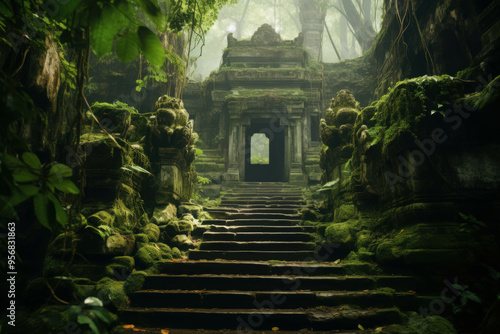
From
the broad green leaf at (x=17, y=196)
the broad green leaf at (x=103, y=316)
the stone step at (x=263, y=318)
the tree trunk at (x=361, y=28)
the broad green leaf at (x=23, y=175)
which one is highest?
the tree trunk at (x=361, y=28)

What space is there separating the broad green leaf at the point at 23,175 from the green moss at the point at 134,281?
304 cm

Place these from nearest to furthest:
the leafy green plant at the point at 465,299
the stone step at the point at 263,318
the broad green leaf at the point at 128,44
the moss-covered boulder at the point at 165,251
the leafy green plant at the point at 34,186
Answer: the leafy green plant at the point at 34,186 < the broad green leaf at the point at 128,44 < the leafy green plant at the point at 465,299 < the stone step at the point at 263,318 < the moss-covered boulder at the point at 165,251

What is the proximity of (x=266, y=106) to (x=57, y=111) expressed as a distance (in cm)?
923

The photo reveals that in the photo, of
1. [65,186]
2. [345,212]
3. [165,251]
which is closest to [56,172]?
[65,186]

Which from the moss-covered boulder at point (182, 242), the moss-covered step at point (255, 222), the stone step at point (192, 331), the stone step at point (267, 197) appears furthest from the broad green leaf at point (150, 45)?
the stone step at point (267, 197)

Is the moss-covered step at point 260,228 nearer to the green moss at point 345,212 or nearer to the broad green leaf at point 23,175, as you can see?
the green moss at point 345,212

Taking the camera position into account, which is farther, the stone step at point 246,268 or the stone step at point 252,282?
the stone step at point 246,268

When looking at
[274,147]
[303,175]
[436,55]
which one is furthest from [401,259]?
[274,147]

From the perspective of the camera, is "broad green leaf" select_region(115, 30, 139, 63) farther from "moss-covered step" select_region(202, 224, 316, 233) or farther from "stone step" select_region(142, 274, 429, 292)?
"moss-covered step" select_region(202, 224, 316, 233)

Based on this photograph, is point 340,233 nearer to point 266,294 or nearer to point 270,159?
point 266,294

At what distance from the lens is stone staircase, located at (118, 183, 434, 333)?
3096 millimetres

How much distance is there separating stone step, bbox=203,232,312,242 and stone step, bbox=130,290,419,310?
196 cm

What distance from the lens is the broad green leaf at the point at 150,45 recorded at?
97cm

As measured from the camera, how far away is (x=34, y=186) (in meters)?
0.94
